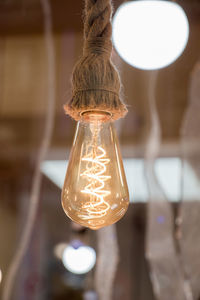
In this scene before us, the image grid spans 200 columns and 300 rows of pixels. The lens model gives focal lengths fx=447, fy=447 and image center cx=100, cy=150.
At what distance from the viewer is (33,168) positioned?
6.39 ft

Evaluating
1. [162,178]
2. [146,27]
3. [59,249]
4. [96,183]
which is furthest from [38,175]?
[96,183]

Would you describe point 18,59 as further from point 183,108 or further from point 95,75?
point 95,75

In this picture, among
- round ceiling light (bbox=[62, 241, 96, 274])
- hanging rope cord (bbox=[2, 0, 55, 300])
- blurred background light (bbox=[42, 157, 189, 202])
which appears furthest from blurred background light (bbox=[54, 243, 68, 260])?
blurred background light (bbox=[42, 157, 189, 202])

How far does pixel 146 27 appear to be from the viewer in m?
1.76

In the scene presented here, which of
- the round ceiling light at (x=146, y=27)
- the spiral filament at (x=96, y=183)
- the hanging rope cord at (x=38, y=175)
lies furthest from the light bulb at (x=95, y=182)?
the hanging rope cord at (x=38, y=175)

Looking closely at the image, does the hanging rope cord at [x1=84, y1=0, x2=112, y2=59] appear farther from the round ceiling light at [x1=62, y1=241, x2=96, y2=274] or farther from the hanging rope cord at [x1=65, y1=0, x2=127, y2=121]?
the round ceiling light at [x1=62, y1=241, x2=96, y2=274]

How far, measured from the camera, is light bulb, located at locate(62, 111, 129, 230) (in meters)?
0.54

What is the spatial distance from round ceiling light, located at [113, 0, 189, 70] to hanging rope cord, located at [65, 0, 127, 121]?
1.28 m

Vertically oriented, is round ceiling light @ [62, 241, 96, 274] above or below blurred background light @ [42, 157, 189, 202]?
A: below

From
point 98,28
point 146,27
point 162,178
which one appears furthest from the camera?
point 162,178

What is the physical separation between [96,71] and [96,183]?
0.14 meters

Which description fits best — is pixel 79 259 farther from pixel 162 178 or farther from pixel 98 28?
pixel 98 28

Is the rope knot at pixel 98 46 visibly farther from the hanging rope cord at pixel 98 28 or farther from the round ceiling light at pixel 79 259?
the round ceiling light at pixel 79 259

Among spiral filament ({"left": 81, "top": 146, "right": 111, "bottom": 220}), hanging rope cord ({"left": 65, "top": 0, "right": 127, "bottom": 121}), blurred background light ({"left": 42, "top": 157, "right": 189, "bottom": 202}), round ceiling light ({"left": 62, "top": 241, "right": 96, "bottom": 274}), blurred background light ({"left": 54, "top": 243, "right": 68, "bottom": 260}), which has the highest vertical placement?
blurred background light ({"left": 42, "top": 157, "right": 189, "bottom": 202})
